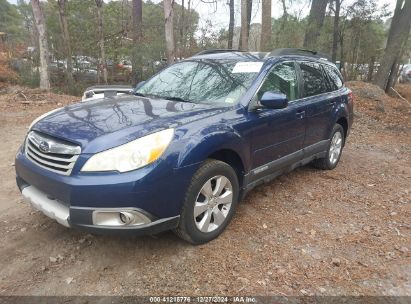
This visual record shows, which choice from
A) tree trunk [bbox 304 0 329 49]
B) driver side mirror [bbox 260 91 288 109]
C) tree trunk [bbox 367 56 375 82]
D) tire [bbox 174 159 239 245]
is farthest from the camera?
tree trunk [bbox 367 56 375 82]

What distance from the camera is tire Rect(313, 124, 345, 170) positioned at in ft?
17.4

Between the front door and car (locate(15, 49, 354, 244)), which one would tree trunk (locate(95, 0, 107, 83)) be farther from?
the front door

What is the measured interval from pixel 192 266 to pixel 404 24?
13.8 m

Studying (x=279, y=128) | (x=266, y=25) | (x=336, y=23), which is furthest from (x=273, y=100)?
(x=336, y=23)

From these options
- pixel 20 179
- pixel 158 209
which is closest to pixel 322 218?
pixel 158 209

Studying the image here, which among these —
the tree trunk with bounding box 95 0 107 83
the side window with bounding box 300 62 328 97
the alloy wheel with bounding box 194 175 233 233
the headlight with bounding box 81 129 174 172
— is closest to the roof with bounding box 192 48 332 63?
the side window with bounding box 300 62 328 97

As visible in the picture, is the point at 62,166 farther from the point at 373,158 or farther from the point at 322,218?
the point at 373,158

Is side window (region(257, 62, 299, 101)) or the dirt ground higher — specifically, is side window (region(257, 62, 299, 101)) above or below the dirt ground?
above

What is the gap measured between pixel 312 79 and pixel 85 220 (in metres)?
3.46

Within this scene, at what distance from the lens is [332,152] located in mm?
5441

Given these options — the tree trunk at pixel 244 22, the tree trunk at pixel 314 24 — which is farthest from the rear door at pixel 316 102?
the tree trunk at pixel 314 24

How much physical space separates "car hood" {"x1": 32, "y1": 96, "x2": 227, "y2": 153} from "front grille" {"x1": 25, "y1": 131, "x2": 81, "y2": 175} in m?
0.06

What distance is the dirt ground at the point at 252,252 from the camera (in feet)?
9.08

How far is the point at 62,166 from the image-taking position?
270cm
